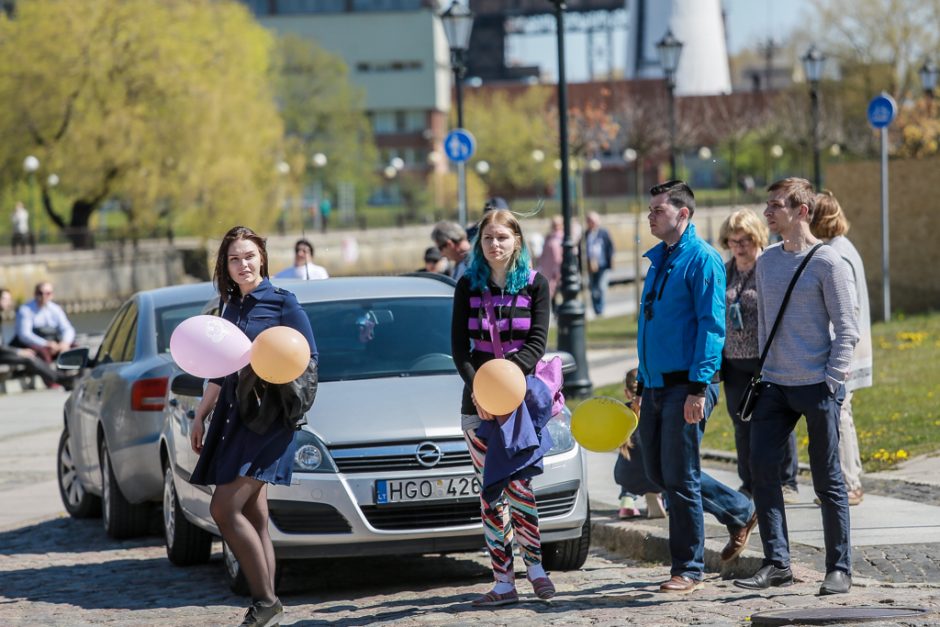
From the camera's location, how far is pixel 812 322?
23.7ft

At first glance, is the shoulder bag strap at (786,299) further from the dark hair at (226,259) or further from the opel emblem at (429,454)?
the dark hair at (226,259)

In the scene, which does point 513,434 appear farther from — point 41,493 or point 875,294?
point 875,294

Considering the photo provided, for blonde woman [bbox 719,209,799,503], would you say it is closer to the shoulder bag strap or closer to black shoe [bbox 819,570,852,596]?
the shoulder bag strap

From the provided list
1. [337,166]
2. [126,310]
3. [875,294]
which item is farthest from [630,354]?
[337,166]

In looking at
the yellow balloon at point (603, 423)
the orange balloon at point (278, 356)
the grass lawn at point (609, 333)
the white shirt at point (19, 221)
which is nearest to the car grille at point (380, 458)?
the yellow balloon at point (603, 423)

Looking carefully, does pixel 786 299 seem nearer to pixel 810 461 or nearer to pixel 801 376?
pixel 801 376

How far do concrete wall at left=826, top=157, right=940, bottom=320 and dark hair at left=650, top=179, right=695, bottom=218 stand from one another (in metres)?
16.6

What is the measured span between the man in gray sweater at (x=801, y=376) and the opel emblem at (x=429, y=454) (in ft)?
4.96

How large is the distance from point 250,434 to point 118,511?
4.17m

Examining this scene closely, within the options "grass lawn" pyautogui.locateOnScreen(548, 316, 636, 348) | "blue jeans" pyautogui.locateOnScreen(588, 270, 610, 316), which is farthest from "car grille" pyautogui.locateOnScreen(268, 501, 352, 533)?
"blue jeans" pyautogui.locateOnScreen(588, 270, 610, 316)

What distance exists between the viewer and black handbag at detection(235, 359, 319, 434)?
685 centimetres

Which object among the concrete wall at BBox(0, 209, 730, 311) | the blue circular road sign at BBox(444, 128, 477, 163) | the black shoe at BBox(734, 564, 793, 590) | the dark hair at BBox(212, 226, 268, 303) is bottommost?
the concrete wall at BBox(0, 209, 730, 311)

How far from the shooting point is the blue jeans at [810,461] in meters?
7.16

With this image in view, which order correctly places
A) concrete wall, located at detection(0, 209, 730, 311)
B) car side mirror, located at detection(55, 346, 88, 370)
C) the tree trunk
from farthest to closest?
the tree trunk
concrete wall, located at detection(0, 209, 730, 311)
car side mirror, located at detection(55, 346, 88, 370)
